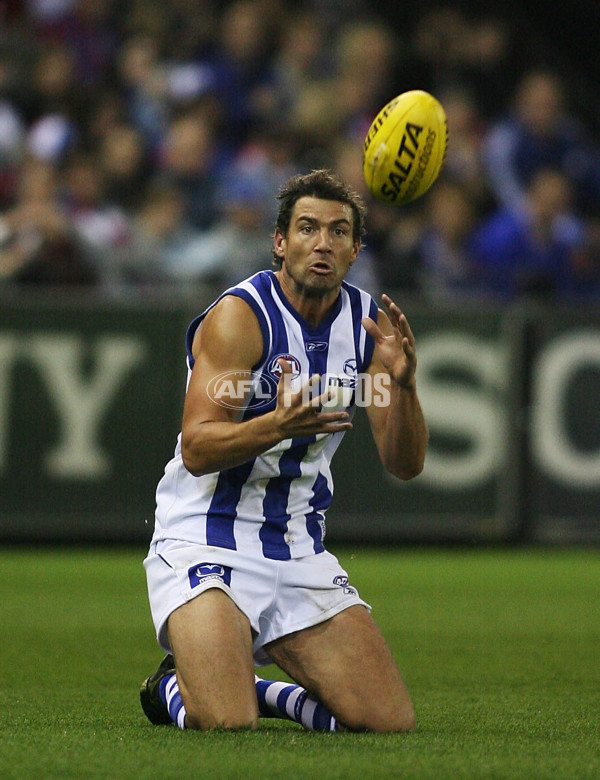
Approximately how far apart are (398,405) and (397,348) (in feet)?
0.74

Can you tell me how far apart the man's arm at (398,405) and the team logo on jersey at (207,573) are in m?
0.79

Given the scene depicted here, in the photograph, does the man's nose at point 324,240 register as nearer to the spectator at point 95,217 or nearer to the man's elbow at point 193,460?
the man's elbow at point 193,460

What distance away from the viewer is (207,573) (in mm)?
4949

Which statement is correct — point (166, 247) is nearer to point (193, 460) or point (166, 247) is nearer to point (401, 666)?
point (401, 666)

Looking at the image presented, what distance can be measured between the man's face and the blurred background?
5723 millimetres

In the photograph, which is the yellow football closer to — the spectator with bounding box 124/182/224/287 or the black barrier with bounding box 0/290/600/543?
the black barrier with bounding box 0/290/600/543

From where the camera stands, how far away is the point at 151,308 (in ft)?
36.0

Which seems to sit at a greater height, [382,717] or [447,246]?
[447,246]

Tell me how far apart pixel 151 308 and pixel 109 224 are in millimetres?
1046

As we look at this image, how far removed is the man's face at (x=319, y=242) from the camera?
16.7 ft

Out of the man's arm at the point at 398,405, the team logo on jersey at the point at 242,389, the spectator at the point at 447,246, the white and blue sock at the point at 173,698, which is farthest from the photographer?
the spectator at the point at 447,246

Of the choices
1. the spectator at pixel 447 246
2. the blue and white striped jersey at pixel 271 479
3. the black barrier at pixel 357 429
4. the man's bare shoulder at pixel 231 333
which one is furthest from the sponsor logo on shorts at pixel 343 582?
the spectator at pixel 447 246

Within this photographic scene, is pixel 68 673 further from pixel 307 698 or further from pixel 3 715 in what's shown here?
pixel 307 698

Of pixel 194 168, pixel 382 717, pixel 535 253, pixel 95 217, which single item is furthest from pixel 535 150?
pixel 382 717
